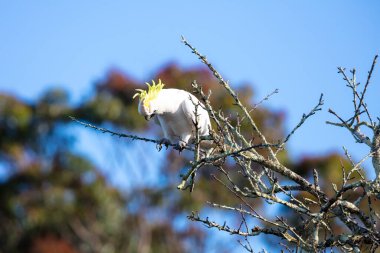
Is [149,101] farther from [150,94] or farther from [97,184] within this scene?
[97,184]

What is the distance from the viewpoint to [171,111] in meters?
6.43

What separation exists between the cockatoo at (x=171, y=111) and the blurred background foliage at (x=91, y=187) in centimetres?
1333

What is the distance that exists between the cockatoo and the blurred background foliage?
43.7ft

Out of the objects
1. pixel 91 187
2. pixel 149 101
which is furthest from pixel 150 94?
pixel 91 187

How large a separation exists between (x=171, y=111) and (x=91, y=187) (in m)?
17.5

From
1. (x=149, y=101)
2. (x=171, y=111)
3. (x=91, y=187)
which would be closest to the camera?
(x=149, y=101)

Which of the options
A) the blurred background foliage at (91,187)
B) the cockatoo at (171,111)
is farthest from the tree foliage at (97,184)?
the cockatoo at (171,111)

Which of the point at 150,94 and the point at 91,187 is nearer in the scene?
the point at 150,94

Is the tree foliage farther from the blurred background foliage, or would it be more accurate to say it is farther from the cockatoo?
the cockatoo

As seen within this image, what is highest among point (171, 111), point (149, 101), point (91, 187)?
point (91, 187)

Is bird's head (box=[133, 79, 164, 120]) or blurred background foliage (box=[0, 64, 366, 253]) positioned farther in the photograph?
blurred background foliage (box=[0, 64, 366, 253])

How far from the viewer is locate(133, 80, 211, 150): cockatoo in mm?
6184

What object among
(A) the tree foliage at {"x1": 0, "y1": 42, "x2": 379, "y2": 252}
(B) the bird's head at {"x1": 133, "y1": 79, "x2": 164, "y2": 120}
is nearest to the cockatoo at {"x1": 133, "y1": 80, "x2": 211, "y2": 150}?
(B) the bird's head at {"x1": 133, "y1": 79, "x2": 164, "y2": 120}

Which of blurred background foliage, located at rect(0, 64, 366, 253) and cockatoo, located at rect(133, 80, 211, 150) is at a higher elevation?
blurred background foliage, located at rect(0, 64, 366, 253)
